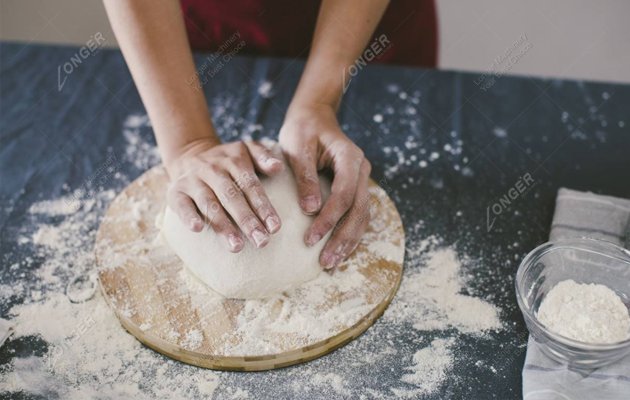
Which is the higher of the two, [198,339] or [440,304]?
[198,339]

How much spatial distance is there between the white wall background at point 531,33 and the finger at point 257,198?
1715mm

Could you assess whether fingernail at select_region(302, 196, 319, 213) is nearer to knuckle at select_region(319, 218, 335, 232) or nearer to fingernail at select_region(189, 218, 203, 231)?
knuckle at select_region(319, 218, 335, 232)

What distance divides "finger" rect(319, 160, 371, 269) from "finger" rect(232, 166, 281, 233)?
0.12 m

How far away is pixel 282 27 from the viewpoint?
1.48 m

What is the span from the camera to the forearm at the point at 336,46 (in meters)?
1.24

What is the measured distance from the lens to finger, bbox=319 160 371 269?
106cm

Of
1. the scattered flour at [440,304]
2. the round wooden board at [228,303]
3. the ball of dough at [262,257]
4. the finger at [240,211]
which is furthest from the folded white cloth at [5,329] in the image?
the scattered flour at [440,304]

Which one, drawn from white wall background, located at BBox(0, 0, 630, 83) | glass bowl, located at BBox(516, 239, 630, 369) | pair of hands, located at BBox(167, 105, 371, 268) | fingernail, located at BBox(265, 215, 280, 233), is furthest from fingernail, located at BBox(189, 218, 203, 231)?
white wall background, located at BBox(0, 0, 630, 83)

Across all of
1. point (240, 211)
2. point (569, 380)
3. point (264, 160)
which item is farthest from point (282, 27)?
point (569, 380)

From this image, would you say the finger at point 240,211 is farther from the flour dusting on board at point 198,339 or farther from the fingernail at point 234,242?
the flour dusting on board at point 198,339

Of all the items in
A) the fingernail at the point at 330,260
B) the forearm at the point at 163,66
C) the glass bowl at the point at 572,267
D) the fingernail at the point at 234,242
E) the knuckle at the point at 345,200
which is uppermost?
the forearm at the point at 163,66

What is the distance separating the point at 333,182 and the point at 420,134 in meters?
0.41

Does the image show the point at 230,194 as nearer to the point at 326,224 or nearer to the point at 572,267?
the point at 326,224

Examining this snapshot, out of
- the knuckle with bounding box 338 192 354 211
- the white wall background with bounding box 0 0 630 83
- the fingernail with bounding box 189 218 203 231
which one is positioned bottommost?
the white wall background with bounding box 0 0 630 83
